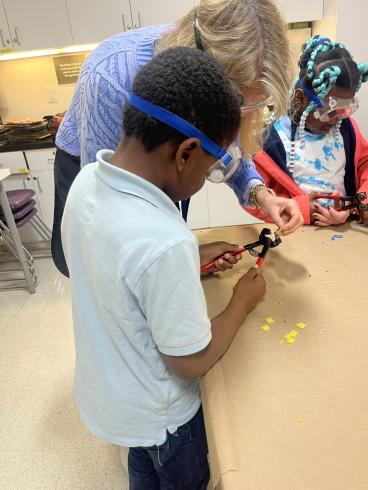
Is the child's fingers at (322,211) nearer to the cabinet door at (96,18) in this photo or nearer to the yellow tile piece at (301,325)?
the yellow tile piece at (301,325)

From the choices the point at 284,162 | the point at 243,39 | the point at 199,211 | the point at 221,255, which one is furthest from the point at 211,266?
the point at 199,211

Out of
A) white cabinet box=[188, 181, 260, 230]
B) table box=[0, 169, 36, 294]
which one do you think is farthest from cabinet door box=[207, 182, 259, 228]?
table box=[0, 169, 36, 294]

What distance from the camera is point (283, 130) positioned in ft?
4.41

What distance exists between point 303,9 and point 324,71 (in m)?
1.79

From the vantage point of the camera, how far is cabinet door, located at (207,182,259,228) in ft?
9.69

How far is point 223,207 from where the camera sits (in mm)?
3006

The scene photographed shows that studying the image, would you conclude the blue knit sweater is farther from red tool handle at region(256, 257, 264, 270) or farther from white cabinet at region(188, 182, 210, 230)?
white cabinet at region(188, 182, 210, 230)

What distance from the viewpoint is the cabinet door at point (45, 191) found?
9.37ft

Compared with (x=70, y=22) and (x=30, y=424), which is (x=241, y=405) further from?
(x=70, y=22)

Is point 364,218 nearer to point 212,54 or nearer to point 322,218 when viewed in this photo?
point 322,218

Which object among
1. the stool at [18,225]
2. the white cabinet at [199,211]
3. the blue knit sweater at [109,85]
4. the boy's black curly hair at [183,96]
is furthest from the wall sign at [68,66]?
the boy's black curly hair at [183,96]

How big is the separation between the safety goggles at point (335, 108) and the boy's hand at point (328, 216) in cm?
30

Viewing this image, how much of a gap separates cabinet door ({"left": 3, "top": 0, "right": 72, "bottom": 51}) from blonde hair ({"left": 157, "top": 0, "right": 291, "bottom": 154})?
234 cm

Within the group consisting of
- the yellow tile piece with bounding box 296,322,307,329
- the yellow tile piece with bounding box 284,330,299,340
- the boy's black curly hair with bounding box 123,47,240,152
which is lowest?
the yellow tile piece with bounding box 296,322,307,329
